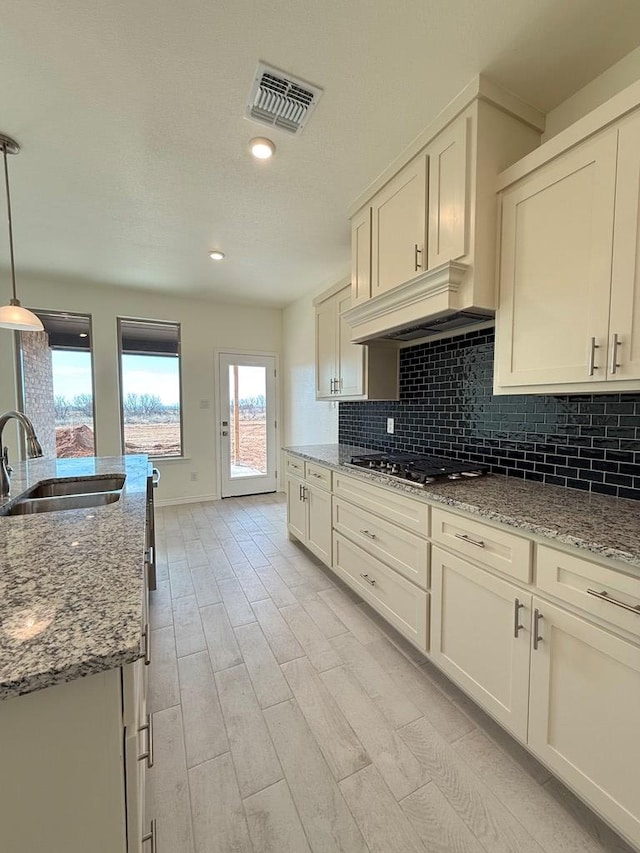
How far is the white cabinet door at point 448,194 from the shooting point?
163 centimetres

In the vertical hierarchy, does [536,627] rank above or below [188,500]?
above

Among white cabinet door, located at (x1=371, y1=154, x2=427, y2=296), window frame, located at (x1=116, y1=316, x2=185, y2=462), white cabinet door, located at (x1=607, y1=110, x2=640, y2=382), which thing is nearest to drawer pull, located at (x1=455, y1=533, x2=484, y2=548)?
white cabinet door, located at (x1=607, y1=110, x2=640, y2=382)

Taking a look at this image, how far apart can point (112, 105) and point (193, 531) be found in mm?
3352

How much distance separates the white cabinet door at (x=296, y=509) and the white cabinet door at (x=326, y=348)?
2.84 feet

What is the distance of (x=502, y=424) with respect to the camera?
2.01 meters

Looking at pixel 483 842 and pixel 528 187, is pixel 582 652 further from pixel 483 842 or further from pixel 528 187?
pixel 528 187

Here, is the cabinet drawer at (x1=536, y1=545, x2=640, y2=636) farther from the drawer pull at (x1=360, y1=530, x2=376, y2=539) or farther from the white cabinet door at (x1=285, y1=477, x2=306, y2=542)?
the white cabinet door at (x1=285, y1=477, x2=306, y2=542)

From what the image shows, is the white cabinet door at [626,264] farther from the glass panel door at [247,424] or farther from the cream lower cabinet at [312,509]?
the glass panel door at [247,424]

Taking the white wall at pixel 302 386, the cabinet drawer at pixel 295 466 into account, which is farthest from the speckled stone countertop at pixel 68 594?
the white wall at pixel 302 386

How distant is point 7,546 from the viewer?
1094 mm

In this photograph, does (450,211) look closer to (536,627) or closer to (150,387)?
(536,627)

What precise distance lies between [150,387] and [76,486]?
2.82 m

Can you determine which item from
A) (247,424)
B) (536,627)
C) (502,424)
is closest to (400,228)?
(502,424)

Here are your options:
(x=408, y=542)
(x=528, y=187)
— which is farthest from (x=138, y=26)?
(x=408, y=542)
